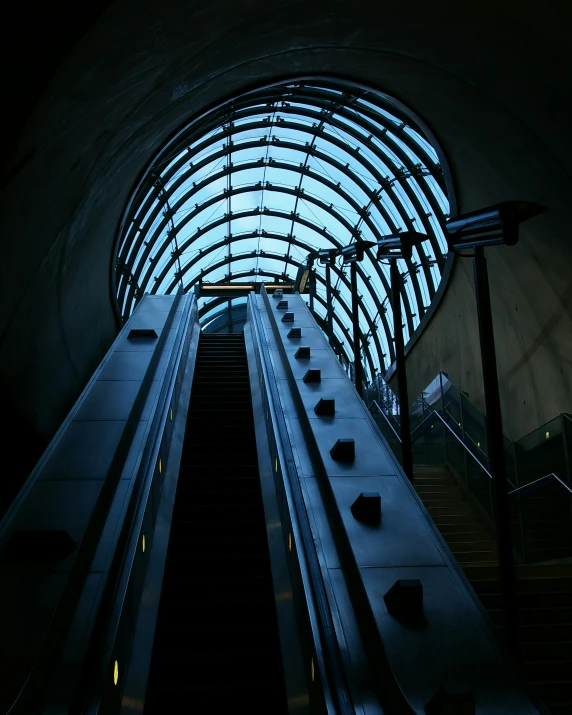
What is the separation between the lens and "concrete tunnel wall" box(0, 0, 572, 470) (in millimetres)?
6191

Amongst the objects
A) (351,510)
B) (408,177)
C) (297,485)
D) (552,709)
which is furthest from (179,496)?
(408,177)

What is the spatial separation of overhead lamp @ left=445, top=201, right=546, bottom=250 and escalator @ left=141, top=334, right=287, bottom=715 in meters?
3.65

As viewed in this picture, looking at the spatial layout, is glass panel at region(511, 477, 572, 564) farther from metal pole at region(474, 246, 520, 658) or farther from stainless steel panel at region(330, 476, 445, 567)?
metal pole at region(474, 246, 520, 658)

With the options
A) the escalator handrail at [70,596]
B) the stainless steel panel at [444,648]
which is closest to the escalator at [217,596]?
the escalator handrail at [70,596]

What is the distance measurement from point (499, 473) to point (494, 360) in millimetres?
839

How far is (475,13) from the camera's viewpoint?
7461 millimetres

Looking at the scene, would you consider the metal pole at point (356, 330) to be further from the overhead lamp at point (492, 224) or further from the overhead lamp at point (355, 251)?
the overhead lamp at point (492, 224)

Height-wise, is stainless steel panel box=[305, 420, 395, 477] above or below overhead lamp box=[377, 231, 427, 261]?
below

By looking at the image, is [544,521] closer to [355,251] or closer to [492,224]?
[492,224]

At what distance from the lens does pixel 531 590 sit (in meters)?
6.35

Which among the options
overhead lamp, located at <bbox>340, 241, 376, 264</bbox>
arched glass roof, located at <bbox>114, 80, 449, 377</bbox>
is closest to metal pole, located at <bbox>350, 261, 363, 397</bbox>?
overhead lamp, located at <bbox>340, 241, 376, 264</bbox>

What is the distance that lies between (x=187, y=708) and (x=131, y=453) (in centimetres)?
285

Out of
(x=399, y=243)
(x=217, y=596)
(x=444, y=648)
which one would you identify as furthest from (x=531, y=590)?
(x=399, y=243)

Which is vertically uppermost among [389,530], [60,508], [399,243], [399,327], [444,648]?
[399,243]
